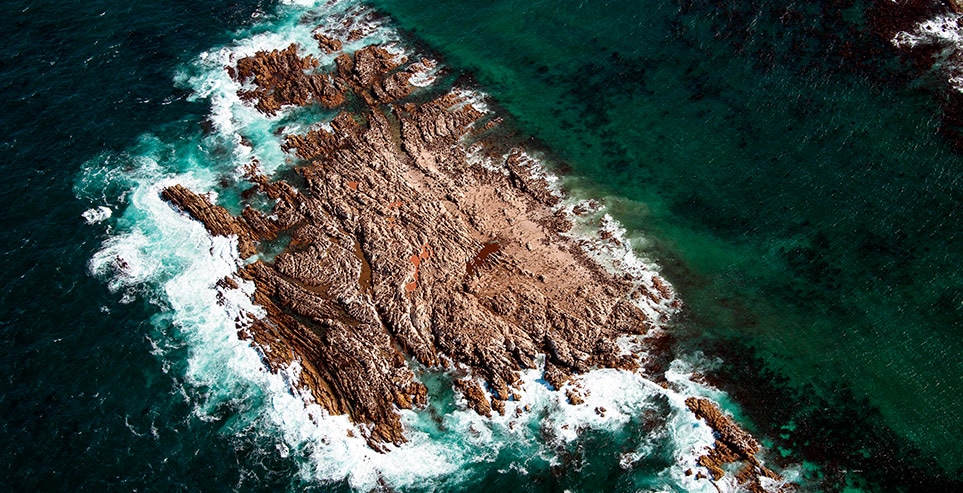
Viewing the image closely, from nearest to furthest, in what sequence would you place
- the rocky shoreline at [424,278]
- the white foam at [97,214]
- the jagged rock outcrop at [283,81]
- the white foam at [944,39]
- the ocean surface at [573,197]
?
1. the ocean surface at [573,197]
2. the rocky shoreline at [424,278]
3. the white foam at [97,214]
4. the white foam at [944,39]
5. the jagged rock outcrop at [283,81]

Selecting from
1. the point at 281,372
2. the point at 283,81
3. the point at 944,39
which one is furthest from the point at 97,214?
the point at 944,39

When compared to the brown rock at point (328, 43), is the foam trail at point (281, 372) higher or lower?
lower

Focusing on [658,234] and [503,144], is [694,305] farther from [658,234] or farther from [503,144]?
[503,144]

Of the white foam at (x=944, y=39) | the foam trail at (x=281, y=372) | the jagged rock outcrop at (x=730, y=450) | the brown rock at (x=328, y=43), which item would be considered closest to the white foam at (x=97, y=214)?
the foam trail at (x=281, y=372)

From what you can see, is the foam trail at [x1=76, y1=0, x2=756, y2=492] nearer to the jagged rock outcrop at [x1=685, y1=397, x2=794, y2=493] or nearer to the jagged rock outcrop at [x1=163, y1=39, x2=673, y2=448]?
the jagged rock outcrop at [x1=685, y1=397, x2=794, y2=493]

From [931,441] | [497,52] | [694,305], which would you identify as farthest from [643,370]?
[497,52]

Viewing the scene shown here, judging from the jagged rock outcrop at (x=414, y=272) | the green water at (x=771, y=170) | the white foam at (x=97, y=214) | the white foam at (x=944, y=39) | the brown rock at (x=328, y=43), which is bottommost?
the white foam at (x=97, y=214)

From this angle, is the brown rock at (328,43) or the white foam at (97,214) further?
the brown rock at (328,43)

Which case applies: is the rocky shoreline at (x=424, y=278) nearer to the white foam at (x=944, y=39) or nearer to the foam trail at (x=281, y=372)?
the foam trail at (x=281, y=372)
